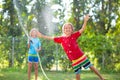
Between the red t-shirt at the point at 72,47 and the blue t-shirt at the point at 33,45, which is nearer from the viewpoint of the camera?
the red t-shirt at the point at 72,47

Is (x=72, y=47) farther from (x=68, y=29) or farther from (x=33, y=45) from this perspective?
(x=33, y=45)

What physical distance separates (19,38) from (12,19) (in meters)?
1.90

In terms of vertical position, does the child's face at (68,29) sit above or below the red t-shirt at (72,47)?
above

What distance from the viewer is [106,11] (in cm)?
1427

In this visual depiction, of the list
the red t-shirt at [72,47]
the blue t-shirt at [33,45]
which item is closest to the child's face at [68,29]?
the red t-shirt at [72,47]

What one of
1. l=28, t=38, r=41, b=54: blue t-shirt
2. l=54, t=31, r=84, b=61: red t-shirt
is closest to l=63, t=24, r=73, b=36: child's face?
l=54, t=31, r=84, b=61: red t-shirt

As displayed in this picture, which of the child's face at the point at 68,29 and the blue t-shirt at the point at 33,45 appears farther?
the blue t-shirt at the point at 33,45

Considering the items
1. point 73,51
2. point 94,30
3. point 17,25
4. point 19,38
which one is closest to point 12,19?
point 17,25

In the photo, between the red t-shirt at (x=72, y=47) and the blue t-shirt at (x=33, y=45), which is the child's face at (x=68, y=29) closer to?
the red t-shirt at (x=72, y=47)

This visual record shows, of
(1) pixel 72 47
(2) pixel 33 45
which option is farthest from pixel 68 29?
(2) pixel 33 45

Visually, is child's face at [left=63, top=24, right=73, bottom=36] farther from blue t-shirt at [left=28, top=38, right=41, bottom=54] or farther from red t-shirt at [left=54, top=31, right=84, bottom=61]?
blue t-shirt at [left=28, top=38, right=41, bottom=54]

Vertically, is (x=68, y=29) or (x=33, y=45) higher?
(x=68, y=29)

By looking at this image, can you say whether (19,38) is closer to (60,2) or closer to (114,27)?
(60,2)

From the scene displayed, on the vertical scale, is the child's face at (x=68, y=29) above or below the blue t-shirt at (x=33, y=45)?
above
